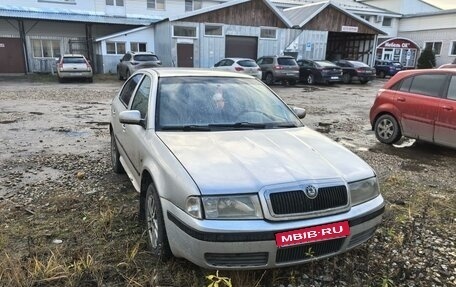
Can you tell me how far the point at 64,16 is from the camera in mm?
25969

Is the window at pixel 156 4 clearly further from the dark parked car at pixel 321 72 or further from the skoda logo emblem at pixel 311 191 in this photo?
the skoda logo emblem at pixel 311 191

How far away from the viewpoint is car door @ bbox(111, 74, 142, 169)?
452cm

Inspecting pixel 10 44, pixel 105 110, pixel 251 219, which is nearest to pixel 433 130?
pixel 251 219

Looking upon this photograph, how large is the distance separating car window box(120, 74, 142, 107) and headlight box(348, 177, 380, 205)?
9.70ft

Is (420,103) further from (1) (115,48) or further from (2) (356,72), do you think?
(1) (115,48)

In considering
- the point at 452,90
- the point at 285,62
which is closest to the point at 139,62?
the point at 285,62

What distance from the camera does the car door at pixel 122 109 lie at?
Answer: 14.8 feet

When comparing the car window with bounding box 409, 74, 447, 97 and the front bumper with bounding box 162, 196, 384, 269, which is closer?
the front bumper with bounding box 162, 196, 384, 269

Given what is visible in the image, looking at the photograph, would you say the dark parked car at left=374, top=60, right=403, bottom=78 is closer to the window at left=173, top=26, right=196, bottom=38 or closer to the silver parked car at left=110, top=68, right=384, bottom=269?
the window at left=173, top=26, right=196, bottom=38

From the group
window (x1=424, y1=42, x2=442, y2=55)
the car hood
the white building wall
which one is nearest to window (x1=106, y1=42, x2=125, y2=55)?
the car hood

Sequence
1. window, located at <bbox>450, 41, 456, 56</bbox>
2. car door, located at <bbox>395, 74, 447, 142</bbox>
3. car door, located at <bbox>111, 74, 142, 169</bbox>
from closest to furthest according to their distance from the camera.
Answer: car door, located at <bbox>111, 74, 142, 169</bbox>
car door, located at <bbox>395, 74, 447, 142</bbox>
window, located at <bbox>450, 41, 456, 56</bbox>

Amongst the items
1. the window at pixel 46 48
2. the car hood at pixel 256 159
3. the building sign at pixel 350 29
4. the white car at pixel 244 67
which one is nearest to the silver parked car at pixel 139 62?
the white car at pixel 244 67

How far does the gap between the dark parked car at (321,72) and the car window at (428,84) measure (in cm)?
1533

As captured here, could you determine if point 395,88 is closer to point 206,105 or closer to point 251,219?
point 206,105
